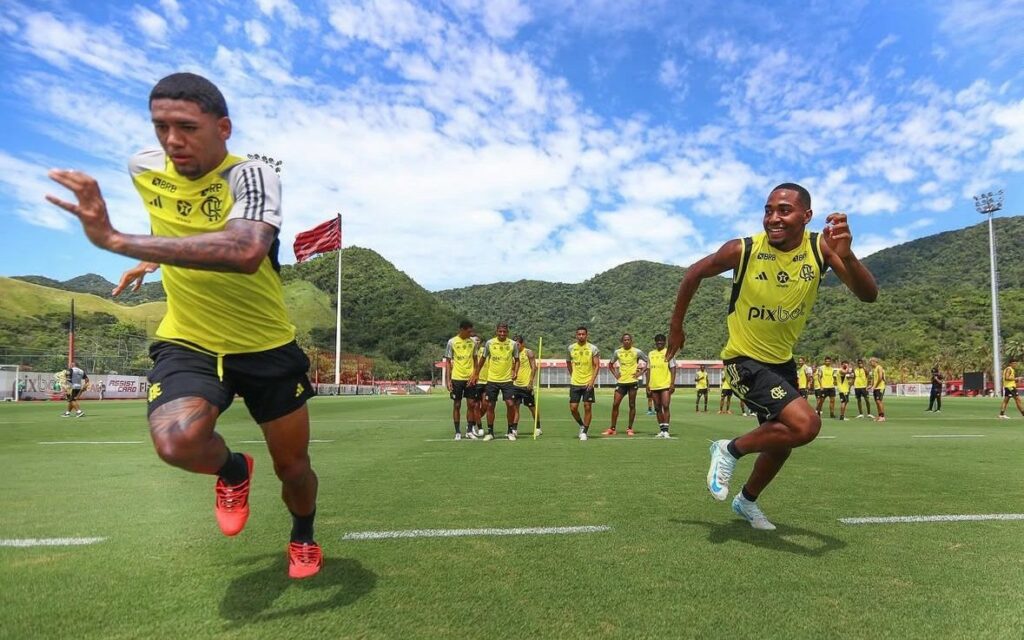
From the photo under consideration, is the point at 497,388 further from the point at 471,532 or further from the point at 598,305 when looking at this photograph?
the point at 598,305

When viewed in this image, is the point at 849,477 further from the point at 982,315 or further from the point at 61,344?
the point at 982,315

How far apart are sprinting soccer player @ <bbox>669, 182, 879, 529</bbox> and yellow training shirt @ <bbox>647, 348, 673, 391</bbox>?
951 cm

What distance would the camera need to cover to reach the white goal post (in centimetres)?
3195

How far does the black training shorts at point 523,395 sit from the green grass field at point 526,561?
5570mm

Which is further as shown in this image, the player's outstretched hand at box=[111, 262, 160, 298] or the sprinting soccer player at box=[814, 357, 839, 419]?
the sprinting soccer player at box=[814, 357, 839, 419]

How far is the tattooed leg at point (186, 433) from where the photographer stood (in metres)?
2.68

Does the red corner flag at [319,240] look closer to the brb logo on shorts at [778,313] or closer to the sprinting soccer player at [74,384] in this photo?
the sprinting soccer player at [74,384]

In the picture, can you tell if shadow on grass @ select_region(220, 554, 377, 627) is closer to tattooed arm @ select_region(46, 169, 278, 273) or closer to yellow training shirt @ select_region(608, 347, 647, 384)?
tattooed arm @ select_region(46, 169, 278, 273)

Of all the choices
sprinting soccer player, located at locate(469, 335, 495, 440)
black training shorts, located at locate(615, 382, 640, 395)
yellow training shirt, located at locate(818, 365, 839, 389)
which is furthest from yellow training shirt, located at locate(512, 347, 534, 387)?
yellow training shirt, located at locate(818, 365, 839, 389)

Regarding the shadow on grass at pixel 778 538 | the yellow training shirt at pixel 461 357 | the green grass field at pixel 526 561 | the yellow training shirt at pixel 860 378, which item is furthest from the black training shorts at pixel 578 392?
the yellow training shirt at pixel 860 378

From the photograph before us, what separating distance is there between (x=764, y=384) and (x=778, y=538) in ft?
3.24

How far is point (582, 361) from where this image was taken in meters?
13.3

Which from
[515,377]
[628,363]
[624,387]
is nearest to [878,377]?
[628,363]

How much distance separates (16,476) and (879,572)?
26.7 ft
